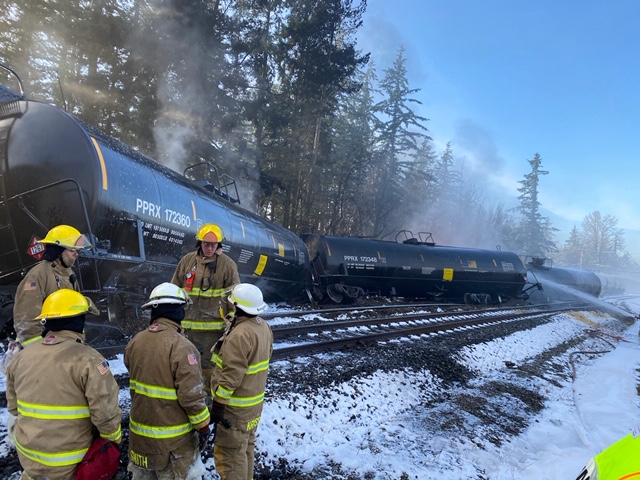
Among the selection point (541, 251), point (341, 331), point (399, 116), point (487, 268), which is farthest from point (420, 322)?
point (541, 251)

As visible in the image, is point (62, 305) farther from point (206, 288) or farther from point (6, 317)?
point (6, 317)

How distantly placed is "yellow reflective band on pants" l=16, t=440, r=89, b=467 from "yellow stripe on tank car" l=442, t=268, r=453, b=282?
1749 centimetres

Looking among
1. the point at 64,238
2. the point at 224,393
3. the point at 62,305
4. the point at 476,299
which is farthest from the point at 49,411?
the point at 476,299

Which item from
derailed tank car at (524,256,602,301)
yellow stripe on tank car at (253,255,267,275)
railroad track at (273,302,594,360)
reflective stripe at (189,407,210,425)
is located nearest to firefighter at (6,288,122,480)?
reflective stripe at (189,407,210,425)

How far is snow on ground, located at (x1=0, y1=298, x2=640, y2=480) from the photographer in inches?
164

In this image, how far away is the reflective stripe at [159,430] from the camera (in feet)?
8.38

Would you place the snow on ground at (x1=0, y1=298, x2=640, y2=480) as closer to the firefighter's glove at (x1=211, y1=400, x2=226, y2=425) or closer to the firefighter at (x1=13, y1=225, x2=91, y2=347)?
the firefighter's glove at (x1=211, y1=400, x2=226, y2=425)

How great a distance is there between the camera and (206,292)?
434 cm

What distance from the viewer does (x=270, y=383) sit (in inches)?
201

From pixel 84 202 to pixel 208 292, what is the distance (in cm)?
262

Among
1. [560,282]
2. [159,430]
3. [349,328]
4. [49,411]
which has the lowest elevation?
[349,328]

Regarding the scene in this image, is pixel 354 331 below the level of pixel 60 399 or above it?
below

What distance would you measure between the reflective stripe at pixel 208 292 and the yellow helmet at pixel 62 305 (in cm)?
197

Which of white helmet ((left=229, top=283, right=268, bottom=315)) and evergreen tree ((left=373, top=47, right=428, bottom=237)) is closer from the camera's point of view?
white helmet ((left=229, top=283, right=268, bottom=315))
